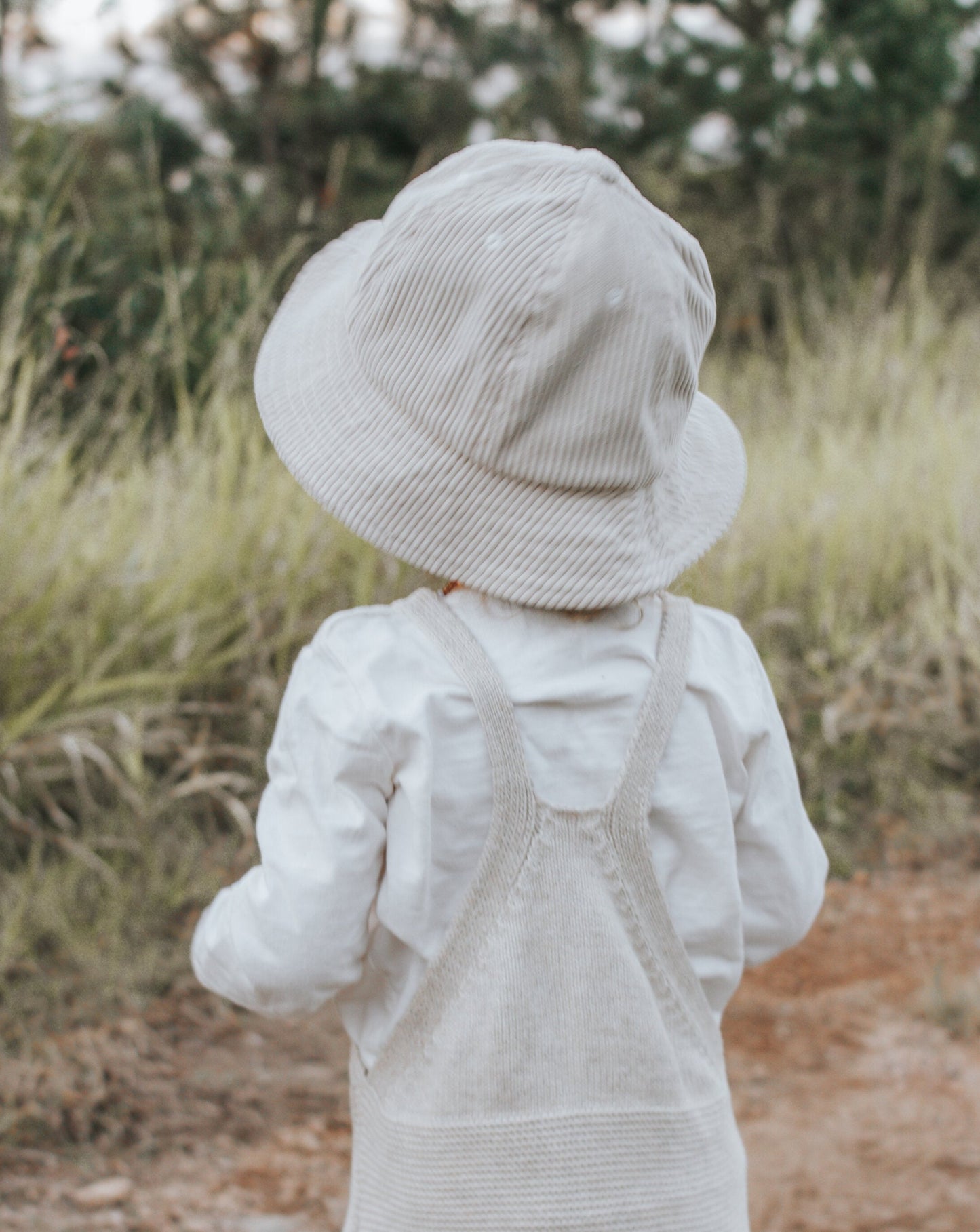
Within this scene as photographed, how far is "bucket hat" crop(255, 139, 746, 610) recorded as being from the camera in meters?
1.04

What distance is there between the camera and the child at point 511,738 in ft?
3.49

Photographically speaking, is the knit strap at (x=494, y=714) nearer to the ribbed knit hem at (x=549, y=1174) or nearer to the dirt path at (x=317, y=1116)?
the ribbed knit hem at (x=549, y=1174)

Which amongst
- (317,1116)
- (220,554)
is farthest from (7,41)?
(317,1116)

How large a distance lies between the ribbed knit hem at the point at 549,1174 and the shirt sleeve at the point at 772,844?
8.3 inches

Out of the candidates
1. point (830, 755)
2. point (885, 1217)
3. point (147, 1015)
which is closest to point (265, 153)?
point (830, 755)

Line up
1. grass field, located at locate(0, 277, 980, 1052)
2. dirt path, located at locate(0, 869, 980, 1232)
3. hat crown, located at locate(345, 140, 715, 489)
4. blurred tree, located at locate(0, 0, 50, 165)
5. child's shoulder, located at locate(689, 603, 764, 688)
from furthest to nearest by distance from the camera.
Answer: blurred tree, located at locate(0, 0, 50, 165)
grass field, located at locate(0, 277, 980, 1052)
dirt path, located at locate(0, 869, 980, 1232)
child's shoulder, located at locate(689, 603, 764, 688)
hat crown, located at locate(345, 140, 715, 489)

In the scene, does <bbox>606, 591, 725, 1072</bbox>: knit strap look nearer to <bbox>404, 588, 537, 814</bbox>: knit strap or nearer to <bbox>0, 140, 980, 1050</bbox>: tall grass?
<bbox>404, 588, 537, 814</bbox>: knit strap

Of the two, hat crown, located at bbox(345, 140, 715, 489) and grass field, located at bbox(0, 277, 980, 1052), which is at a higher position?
hat crown, located at bbox(345, 140, 715, 489)

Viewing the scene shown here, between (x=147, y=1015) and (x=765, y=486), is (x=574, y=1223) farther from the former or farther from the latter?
(x=765, y=486)

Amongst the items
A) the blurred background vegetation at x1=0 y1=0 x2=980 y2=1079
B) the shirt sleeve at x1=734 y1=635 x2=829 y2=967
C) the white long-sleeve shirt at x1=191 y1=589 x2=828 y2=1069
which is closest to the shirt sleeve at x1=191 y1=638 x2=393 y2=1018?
the white long-sleeve shirt at x1=191 y1=589 x2=828 y2=1069

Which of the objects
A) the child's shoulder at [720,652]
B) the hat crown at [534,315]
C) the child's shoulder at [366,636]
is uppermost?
the hat crown at [534,315]

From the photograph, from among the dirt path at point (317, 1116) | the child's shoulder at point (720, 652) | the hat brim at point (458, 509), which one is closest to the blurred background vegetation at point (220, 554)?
the dirt path at point (317, 1116)

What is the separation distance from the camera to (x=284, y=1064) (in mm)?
2326

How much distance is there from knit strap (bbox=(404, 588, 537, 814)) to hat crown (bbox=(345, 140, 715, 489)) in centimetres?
15
